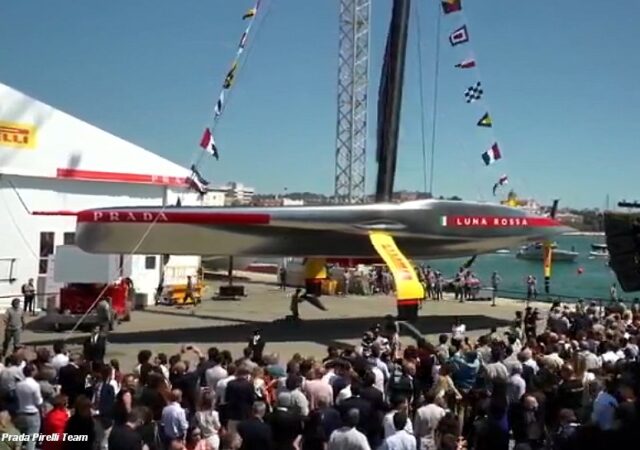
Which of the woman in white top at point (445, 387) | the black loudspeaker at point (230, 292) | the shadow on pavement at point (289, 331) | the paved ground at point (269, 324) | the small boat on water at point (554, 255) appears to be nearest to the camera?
the woman in white top at point (445, 387)

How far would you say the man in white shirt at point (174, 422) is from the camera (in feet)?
25.0

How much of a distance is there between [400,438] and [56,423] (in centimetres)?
355

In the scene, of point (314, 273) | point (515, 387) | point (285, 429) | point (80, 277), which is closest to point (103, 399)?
point (285, 429)

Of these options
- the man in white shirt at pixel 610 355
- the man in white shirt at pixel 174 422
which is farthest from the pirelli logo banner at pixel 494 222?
the man in white shirt at pixel 174 422

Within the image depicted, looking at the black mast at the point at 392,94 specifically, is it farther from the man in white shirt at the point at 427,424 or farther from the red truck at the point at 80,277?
the man in white shirt at the point at 427,424

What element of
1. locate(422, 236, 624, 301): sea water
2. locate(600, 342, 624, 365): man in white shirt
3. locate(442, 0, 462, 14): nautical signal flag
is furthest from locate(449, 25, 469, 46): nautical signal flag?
locate(422, 236, 624, 301): sea water

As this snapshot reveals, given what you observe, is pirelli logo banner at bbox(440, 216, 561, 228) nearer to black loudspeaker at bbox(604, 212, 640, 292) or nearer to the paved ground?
the paved ground

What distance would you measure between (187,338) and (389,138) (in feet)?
27.7

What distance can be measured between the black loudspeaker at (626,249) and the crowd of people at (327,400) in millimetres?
1240

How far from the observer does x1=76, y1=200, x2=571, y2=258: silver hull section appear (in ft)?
62.5

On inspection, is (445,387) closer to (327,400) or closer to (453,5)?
(327,400)

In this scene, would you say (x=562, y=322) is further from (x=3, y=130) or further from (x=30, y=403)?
(x=3, y=130)

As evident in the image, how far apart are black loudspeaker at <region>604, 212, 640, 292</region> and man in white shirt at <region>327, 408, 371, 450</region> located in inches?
151

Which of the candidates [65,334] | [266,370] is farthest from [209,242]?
[266,370]
